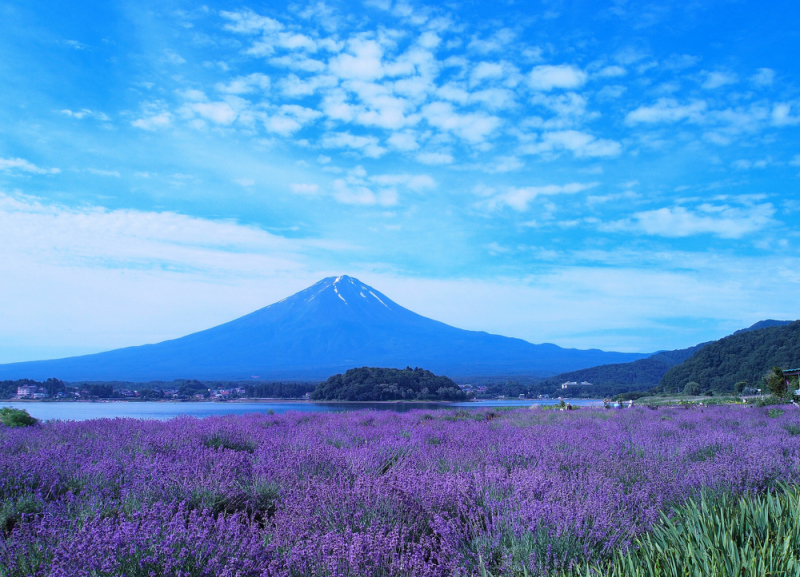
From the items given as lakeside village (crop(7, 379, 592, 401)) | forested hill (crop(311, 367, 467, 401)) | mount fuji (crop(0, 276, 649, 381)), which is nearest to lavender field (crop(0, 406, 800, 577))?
forested hill (crop(311, 367, 467, 401))

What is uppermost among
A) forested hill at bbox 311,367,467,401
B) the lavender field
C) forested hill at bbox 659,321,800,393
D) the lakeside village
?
forested hill at bbox 659,321,800,393

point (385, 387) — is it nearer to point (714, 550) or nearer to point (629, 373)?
point (714, 550)

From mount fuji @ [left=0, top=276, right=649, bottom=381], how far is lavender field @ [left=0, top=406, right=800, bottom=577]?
81.3 meters

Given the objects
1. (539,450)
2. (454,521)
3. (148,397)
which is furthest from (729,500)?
(148,397)

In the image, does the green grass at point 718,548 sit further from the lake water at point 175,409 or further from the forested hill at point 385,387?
the forested hill at point 385,387

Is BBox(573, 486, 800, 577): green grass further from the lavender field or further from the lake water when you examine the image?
the lake water

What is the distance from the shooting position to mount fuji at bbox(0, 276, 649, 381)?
98.1 metres

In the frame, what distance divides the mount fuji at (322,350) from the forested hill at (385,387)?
174 ft

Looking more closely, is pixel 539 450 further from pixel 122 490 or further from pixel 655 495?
pixel 122 490

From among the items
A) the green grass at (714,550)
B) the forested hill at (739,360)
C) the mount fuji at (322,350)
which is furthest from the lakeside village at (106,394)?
the mount fuji at (322,350)

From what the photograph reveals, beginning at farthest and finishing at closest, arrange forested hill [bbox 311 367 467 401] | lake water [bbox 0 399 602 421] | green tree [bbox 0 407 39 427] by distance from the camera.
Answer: forested hill [bbox 311 367 467 401] < lake water [bbox 0 399 602 421] < green tree [bbox 0 407 39 427]

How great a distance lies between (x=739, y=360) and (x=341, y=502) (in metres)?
40.6

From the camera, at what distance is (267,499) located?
3.74 metres

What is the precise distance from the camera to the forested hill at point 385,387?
97.0ft
